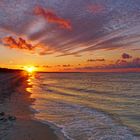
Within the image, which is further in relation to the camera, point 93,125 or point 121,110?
point 121,110

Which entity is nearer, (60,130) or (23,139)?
(23,139)

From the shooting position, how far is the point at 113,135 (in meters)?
15.7

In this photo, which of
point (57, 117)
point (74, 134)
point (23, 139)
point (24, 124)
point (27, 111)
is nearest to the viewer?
point (23, 139)

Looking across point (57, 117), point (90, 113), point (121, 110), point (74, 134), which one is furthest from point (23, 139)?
point (121, 110)

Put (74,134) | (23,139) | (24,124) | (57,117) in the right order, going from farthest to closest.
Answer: (57,117), (24,124), (74,134), (23,139)

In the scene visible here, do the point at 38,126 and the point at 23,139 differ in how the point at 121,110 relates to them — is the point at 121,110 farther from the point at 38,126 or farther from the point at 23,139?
the point at 23,139

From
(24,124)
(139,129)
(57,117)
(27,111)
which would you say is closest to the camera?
(24,124)

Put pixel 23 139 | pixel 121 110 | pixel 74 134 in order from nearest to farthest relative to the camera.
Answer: pixel 23 139 → pixel 74 134 → pixel 121 110

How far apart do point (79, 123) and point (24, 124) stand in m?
3.75

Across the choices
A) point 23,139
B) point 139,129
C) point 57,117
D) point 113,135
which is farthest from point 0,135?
point 139,129

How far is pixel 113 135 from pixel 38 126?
434 centimetres

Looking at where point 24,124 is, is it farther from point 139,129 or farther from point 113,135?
point 139,129

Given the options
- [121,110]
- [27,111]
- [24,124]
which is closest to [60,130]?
[24,124]

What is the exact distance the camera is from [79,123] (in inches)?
727
